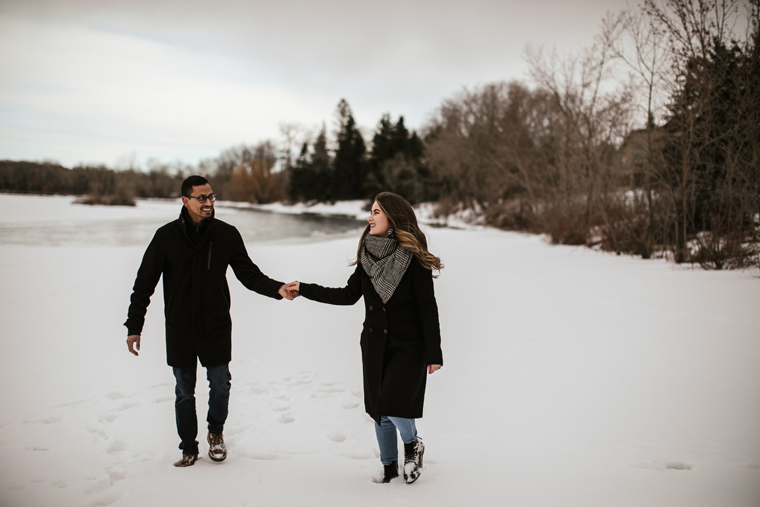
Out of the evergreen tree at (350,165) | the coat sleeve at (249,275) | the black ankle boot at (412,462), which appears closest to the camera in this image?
the black ankle boot at (412,462)

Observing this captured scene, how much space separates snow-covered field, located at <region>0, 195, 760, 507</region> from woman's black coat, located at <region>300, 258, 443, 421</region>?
545 millimetres

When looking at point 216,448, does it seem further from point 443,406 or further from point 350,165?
point 350,165

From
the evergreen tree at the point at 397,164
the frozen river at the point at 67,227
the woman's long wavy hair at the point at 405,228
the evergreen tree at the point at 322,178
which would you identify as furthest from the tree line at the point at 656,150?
the evergreen tree at the point at 322,178

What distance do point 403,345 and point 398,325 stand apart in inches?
4.7

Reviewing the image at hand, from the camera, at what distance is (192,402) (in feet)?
10.5

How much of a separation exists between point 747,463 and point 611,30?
1468 centimetres

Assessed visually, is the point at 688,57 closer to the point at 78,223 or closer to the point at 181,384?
the point at 181,384

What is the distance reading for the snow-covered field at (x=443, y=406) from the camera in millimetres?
2930

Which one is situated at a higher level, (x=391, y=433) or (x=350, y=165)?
(x=350, y=165)

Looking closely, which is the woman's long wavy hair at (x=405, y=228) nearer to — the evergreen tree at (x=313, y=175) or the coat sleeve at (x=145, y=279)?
the coat sleeve at (x=145, y=279)

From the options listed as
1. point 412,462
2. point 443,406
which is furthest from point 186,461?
point 443,406

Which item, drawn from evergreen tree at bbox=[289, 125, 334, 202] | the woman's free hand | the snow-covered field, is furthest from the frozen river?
evergreen tree at bbox=[289, 125, 334, 202]

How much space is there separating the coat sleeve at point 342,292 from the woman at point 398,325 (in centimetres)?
17

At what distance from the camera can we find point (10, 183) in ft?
71.7
